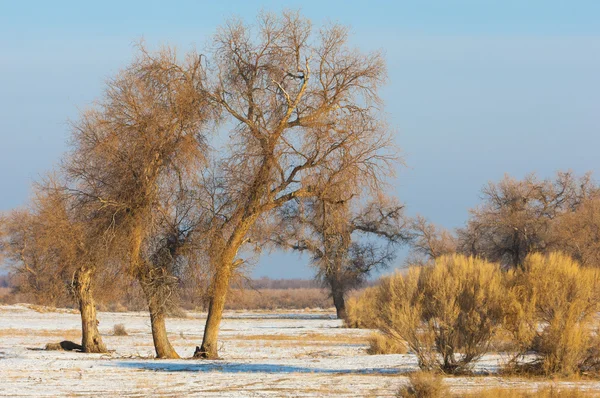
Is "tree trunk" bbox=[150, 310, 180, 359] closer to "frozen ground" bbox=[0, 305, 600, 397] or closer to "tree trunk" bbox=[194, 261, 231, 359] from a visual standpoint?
"frozen ground" bbox=[0, 305, 600, 397]

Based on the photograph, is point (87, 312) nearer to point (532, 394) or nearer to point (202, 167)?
point (202, 167)

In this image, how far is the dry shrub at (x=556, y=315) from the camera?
1906 cm

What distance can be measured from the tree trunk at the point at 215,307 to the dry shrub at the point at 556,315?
9673mm

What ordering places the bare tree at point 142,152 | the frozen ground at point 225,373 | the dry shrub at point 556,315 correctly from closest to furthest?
the frozen ground at point 225,373, the dry shrub at point 556,315, the bare tree at point 142,152

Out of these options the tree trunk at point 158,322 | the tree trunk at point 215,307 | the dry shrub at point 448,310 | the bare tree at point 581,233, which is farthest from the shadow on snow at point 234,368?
the bare tree at point 581,233

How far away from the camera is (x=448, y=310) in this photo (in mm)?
19141

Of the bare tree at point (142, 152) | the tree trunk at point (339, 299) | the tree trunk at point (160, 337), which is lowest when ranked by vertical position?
the tree trunk at point (160, 337)

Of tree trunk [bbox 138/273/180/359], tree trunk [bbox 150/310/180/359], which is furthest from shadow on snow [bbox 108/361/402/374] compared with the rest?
tree trunk [bbox 150/310/180/359]

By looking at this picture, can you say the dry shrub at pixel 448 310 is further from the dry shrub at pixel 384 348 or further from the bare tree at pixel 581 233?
the bare tree at pixel 581 233

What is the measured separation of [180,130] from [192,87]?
4.45 ft

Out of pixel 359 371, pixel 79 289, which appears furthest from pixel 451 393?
pixel 79 289

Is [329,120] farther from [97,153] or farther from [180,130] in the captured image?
[97,153]

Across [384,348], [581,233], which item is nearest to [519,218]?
[581,233]

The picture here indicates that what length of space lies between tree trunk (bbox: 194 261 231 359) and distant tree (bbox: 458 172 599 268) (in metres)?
34.9
